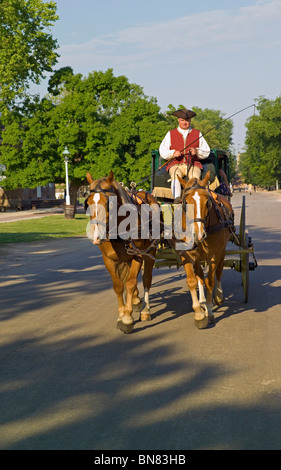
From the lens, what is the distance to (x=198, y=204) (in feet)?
25.1

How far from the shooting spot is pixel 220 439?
4.38 m

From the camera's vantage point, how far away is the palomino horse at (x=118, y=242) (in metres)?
7.00

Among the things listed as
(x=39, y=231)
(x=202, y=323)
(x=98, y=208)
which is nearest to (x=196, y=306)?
(x=202, y=323)

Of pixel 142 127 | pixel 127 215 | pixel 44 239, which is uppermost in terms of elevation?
pixel 142 127

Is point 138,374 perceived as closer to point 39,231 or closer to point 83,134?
point 39,231

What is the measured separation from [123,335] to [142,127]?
126ft

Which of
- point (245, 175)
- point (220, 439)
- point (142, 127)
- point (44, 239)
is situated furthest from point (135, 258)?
point (245, 175)

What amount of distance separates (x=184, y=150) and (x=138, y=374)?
13.9ft

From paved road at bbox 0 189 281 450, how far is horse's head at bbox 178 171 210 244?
4.25ft

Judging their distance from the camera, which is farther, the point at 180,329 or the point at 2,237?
the point at 2,237

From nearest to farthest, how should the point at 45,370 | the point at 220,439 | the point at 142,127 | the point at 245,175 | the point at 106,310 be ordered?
the point at 220,439 < the point at 45,370 < the point at 106,310 < the point at 142,127 < the point at 245,175

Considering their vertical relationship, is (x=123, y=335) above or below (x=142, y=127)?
below

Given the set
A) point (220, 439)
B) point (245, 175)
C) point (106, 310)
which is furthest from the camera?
point (245, 175)

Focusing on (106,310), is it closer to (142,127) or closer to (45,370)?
(45,370)
